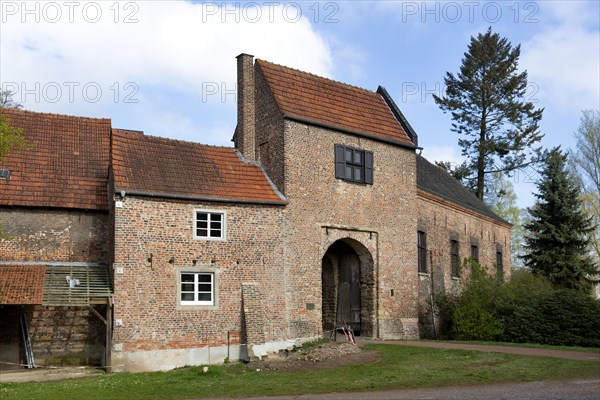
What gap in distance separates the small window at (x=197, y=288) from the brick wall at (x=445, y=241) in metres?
9.99

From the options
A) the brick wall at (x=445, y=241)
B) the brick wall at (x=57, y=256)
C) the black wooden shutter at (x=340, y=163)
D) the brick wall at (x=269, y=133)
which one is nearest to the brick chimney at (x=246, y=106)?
the brick wall at (x=269, y=133)

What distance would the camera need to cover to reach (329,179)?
23.2 metres

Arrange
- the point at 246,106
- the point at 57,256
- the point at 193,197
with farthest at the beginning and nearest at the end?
the point at 246,106 < the point at 57,256 < the point at 193,197

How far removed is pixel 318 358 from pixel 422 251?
33.4ft

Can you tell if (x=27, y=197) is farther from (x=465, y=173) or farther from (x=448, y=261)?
(x=465, y=173)

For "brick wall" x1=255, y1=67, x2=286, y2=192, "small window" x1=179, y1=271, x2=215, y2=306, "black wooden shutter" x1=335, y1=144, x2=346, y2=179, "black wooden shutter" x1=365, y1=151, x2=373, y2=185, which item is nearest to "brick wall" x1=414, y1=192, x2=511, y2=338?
"black wooden shutter" x1=365, y1=151, x2=373, y2=185

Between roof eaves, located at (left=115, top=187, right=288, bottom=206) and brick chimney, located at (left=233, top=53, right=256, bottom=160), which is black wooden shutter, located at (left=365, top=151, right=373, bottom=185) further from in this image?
brick chimney, located at (left=233, top=53, right=256, bottom=160)

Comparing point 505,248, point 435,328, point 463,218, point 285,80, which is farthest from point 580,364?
point 505,248

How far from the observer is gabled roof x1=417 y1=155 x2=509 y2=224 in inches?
1223

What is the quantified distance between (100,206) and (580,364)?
14674 mm

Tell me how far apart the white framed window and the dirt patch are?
4046mm

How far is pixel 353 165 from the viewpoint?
944 inches

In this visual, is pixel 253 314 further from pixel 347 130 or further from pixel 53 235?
pixel 347 130

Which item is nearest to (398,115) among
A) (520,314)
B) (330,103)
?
(330,103)
